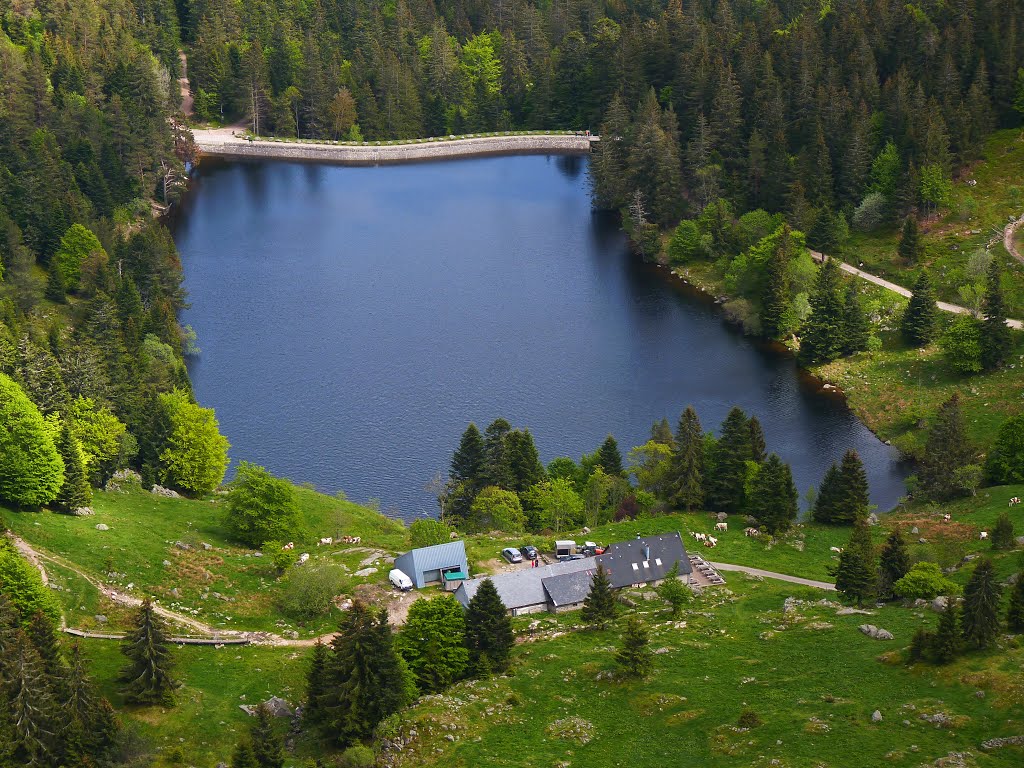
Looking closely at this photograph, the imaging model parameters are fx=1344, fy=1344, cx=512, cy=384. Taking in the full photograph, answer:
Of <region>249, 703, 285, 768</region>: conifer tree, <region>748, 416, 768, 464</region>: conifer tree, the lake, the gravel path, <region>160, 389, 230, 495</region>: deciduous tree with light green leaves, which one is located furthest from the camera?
the lake

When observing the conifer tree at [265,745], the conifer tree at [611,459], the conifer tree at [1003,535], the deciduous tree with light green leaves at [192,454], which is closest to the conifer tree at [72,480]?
the deciduous tree with light green leaves at [192,454]

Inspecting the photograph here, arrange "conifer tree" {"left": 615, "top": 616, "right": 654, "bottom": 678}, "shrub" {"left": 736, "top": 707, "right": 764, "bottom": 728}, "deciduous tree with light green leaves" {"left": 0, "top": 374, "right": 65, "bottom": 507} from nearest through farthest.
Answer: "shrub" {"left": 736, "top": 707, "right": 764, "bottom": 728}
"conifer tree" {"left": 615, "top": 616, "right": 654, "bottom": 678}
"deciduous tree with light green leaves" {"left": 0, "top": 374, "right": 65, "bottom": 507}

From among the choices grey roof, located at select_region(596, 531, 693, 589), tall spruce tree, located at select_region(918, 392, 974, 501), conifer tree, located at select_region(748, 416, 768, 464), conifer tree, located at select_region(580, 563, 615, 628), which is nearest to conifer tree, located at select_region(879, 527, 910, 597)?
grey roof, located at select_region(596, 531, 693, 589)

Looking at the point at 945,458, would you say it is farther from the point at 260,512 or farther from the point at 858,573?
the point at 260,512

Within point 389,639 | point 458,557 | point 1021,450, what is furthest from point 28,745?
point 1021,450

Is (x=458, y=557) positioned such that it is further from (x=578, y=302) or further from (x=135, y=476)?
(x=578, y=302)

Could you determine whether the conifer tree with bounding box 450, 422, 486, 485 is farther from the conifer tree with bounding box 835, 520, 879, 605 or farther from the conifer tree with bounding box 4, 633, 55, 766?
the conifer tree with bounding box 4, 633, 55, 766

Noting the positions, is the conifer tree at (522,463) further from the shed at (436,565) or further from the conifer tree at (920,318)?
the conifer tree at (920,318)
